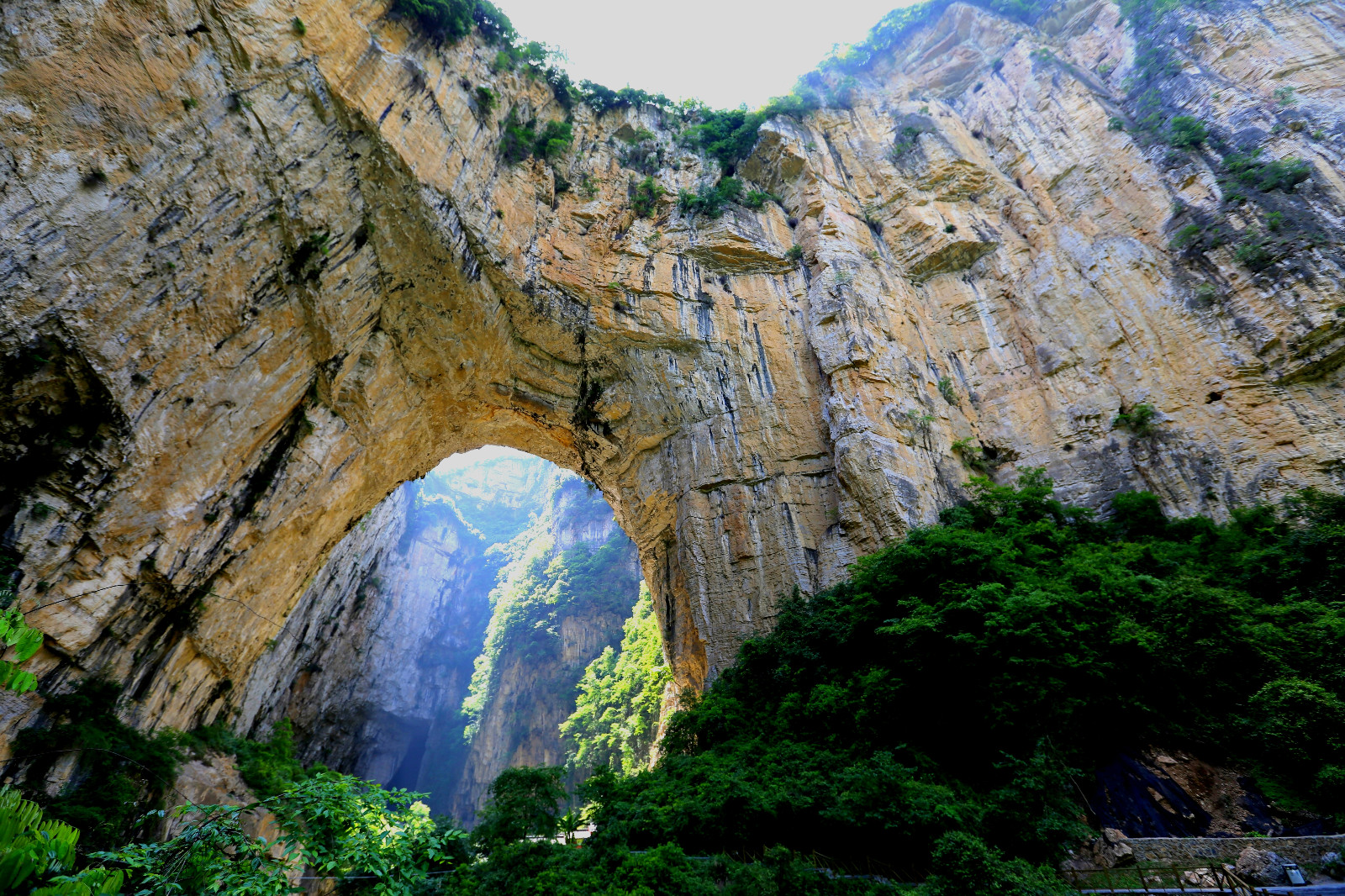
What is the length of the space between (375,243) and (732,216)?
10273 millimetres

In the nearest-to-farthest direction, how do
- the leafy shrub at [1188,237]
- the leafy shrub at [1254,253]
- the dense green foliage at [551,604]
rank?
1. the leafy shrub at [1254,253]
2. the leafy shrub at [1188,237]
3. the dense green foliage at [551,604]

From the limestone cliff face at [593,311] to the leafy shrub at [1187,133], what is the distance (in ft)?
1.55

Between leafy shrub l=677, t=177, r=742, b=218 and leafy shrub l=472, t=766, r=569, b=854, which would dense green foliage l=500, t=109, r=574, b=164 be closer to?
leafy shrub l=677, t=177, r=742, b=218

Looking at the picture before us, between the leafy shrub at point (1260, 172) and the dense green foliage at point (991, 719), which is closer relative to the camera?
the dense green foliage at point (991, 719)

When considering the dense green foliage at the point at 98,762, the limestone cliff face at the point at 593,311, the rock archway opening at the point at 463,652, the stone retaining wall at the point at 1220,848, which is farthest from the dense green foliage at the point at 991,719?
the rock archway opening at the point at 463,652

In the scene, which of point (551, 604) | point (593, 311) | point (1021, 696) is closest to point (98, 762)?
point (593, 311)

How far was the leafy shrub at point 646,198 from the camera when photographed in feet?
56.4

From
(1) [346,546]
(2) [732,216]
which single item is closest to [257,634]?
(1) [346,546]

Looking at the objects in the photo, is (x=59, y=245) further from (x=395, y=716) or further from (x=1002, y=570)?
(x=395, y=716)

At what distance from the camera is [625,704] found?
2484cm

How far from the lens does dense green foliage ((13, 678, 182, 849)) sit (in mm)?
7383

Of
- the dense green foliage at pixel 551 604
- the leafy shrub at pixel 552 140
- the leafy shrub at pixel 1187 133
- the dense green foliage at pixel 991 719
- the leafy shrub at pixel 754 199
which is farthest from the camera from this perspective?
the dense green foliage at pixel 551 604

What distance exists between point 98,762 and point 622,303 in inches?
519

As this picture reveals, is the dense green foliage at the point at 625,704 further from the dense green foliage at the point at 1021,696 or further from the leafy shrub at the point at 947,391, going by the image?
the leafy shrub at the point at 947,391
